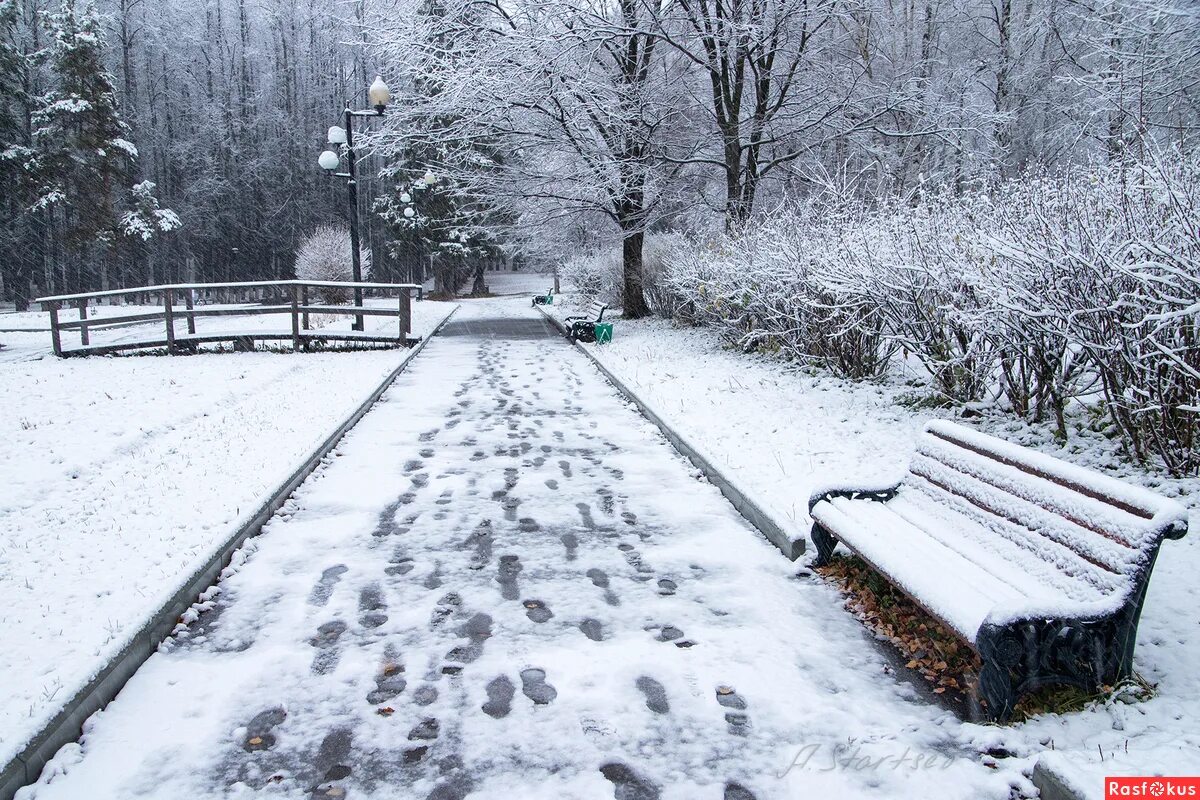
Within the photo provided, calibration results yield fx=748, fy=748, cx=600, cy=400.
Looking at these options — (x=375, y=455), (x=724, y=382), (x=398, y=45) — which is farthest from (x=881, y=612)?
(x=398, y=45)

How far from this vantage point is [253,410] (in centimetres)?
858

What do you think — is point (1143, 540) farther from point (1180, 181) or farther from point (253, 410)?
point (253, 410)

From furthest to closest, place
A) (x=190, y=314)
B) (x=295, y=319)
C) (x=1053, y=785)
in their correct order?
(x=190, y=314), (x=295, y=319), (x=1053, y=785)

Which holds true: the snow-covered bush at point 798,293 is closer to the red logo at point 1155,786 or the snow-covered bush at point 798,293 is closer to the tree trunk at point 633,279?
the red logo at point 1155,786

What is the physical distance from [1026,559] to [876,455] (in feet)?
10.3

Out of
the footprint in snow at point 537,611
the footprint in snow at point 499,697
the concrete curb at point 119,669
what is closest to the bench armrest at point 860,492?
the footprint in snow at point 537,611

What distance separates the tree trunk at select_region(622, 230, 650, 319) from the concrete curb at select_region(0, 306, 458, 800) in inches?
579

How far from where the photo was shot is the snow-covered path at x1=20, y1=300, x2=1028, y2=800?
263 centimetres

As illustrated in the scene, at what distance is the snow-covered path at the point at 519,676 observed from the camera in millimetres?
2627

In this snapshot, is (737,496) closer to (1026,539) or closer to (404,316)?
(1026,539)

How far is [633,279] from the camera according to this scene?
19.6 metres

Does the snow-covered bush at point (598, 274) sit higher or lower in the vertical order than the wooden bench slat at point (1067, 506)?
higher

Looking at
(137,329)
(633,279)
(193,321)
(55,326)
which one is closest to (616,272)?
(633,279)

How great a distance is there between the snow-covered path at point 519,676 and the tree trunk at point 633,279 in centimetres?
1427
